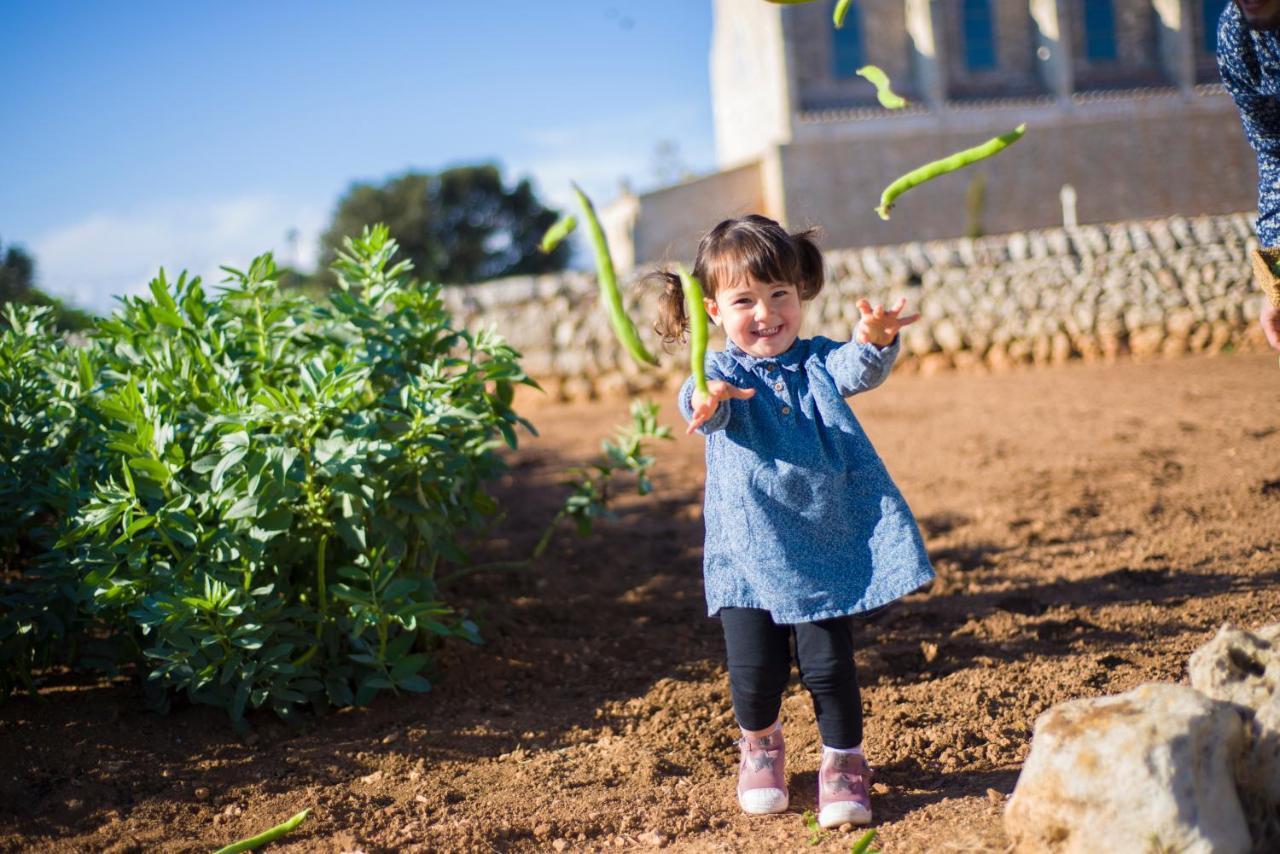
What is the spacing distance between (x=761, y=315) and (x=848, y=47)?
756 inches

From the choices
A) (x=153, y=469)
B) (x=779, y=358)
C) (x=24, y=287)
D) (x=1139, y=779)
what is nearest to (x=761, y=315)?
(x=779, y=358)

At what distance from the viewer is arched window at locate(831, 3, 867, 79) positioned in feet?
65.2

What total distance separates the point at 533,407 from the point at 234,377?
6869 millimetres

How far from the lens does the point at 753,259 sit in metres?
2.44

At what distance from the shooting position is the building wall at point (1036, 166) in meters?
19.3

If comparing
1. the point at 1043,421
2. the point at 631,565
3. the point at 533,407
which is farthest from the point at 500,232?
the point at 631,565

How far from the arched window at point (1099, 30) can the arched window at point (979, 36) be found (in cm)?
195

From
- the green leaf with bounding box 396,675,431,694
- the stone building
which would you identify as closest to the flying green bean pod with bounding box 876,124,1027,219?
the green leaf with bounding box 396,675,431,694

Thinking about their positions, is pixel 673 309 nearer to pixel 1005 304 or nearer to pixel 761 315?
pixel 761 315

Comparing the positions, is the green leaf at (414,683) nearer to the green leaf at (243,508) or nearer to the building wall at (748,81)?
the green leaf at (243,508)


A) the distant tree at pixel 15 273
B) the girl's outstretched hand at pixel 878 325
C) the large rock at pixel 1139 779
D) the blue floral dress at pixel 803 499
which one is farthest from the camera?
the distant tree at pixel 15 273

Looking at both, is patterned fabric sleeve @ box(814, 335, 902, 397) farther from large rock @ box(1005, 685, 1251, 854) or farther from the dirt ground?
the dirt ground

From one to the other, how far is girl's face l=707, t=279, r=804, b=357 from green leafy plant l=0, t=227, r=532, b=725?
2.90 ft

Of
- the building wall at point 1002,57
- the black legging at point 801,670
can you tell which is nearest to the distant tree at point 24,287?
the black legging at point 801,670
